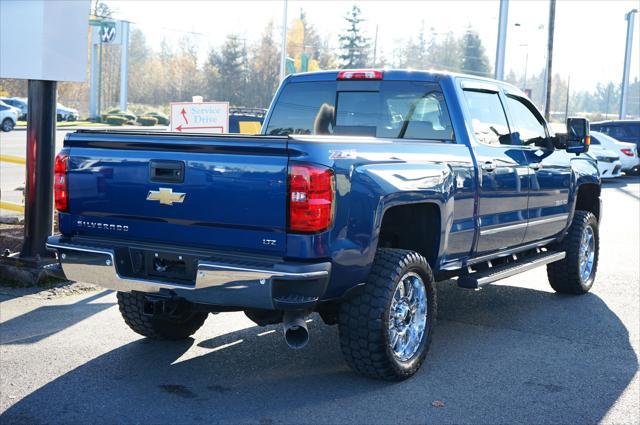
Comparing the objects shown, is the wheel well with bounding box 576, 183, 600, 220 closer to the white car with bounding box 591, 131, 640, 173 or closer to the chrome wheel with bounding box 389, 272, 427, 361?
the chrome wheel with bounding box 389, 272, 427, 361

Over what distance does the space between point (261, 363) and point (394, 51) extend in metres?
122

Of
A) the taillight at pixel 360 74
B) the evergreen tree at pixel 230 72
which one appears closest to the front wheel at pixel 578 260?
the taillight at pixel 360 74

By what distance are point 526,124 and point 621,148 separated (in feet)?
60.9

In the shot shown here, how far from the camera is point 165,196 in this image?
486cm

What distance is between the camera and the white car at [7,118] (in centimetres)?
3972

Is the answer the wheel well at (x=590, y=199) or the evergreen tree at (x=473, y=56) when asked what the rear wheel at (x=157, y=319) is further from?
the evergreen tree at (x=473, y=56)

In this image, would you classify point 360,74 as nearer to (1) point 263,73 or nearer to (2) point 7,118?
(2) point 7,118

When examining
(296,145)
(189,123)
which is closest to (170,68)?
(189,123)

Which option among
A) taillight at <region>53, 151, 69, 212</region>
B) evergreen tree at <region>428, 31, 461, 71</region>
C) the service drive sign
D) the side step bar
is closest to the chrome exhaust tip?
taillight at <region>53, 151, 69, 212</region>

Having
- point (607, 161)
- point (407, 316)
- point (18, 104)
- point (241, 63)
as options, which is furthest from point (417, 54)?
point (407, 316)

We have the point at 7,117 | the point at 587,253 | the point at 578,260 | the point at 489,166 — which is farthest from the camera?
the point at 7,117

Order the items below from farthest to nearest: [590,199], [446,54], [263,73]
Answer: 1. [446,54]
2. [263,73]
3. [590,199]

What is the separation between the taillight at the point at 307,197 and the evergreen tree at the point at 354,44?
3875 inches

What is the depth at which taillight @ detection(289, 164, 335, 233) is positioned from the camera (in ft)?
14.7
